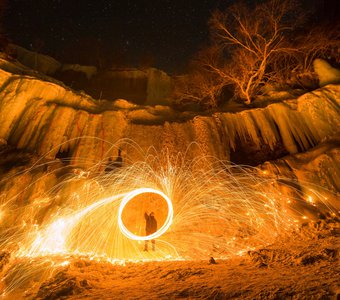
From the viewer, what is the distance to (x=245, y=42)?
A: 17.3 meters

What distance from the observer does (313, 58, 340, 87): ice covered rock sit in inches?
588

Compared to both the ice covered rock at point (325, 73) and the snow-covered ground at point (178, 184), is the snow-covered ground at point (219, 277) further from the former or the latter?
the ice covered rock at point (325, 73)

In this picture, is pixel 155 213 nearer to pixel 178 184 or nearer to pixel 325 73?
pixel 178 184

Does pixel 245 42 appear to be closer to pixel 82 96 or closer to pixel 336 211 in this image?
pixel 82 96

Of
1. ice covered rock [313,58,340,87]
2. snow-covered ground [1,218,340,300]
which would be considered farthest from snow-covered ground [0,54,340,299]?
ice covered rock [313,58,340,87]

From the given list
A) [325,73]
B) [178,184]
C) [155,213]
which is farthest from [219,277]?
[325,73]

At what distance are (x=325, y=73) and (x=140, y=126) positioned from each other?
1051 cm

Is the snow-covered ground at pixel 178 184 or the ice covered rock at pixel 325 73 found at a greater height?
the ice covered rock at pixel 325 73

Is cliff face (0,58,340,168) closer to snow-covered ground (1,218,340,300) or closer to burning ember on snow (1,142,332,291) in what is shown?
burning ember on snow (1,142,332,291)

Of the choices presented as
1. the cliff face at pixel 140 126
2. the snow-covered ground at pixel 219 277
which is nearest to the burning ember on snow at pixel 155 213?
the snow-covered ground at pixel 219 277

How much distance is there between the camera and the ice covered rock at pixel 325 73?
49.0ft

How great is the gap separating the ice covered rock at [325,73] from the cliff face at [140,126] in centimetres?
149

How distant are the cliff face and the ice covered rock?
1.49 m

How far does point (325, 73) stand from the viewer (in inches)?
610
